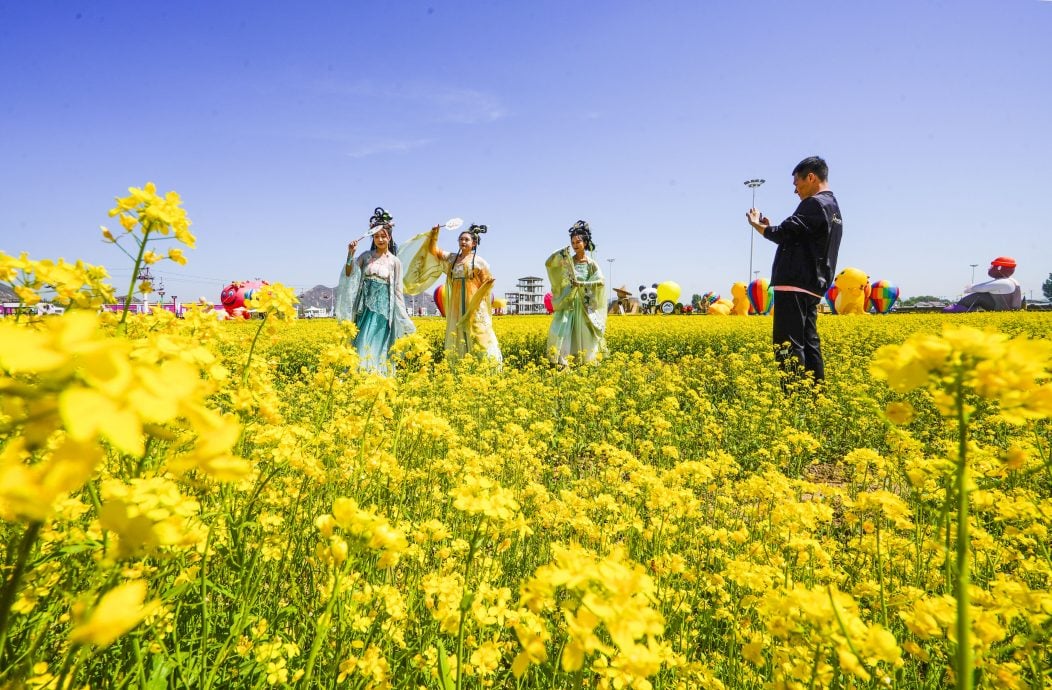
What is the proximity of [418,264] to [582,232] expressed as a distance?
2939 millimetres

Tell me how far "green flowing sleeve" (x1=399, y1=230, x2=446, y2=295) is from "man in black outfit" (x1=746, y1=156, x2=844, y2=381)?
5.05 meters

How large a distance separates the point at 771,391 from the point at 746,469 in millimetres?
1475

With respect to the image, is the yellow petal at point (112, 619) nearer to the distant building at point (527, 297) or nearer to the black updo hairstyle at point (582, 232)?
the black updo hairstyle at point (582, 232)

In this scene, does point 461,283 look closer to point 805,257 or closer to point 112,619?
point 805,257

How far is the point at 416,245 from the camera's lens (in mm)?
8875

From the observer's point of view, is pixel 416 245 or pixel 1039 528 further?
pixel 416 245

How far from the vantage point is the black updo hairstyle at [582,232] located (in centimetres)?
902

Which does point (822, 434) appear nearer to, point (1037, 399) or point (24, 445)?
point (1037, 399)

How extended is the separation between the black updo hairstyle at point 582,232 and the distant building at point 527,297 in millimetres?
80997

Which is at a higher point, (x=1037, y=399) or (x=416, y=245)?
(x=416, y=245)

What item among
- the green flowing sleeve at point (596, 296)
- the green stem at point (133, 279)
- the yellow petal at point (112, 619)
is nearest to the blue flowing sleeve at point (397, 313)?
the green flowing sleeve at point (596, 296)

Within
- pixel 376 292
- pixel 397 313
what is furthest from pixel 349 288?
pixel 397 313

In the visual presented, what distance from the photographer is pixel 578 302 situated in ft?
29.3

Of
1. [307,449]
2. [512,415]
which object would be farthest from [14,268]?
[512,415]
